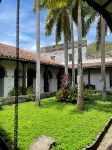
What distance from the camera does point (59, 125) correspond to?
995cm

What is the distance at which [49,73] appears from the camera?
79.9 ft

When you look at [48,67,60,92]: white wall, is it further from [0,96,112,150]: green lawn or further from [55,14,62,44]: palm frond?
[0,96,112,150]: green lawn

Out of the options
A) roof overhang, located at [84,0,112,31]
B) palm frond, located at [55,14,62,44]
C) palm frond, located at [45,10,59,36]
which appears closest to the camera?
roof overhang, located at [84,0,112,31]

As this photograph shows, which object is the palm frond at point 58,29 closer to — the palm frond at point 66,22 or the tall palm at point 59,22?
the tall palm at point 59,22

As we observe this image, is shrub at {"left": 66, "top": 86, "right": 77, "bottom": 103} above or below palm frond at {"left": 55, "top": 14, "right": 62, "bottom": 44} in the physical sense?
below

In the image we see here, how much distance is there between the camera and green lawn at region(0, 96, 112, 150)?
319 inches

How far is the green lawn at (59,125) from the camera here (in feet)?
26.6

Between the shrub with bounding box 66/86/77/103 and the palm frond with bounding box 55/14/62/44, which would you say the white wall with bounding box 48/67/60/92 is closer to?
the palm frond with bounding box 55/14/62/44

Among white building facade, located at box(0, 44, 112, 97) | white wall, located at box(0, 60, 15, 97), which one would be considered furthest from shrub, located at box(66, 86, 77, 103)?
white wall, located at box(0, 60, 15, 97)

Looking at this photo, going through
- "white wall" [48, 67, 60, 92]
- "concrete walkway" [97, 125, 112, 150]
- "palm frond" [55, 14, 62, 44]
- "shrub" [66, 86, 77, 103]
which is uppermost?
"palm frond" [55, 14, 62, 44]

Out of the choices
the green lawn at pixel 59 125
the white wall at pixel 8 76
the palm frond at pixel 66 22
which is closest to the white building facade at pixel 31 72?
the white wall at pixel 8 76

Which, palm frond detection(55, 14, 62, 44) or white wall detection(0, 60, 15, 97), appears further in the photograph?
palm frond detection(55, 14, 62, 44)

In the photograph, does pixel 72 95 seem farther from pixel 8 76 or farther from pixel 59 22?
pixel 59 22

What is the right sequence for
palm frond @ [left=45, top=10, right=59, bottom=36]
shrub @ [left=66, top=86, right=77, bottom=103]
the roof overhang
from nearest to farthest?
the roof overhang → shrub @ [left=66, top=86, right=77, bottom=103] → palm frond @ [left=45, top=10, right=59, bottom=36]
